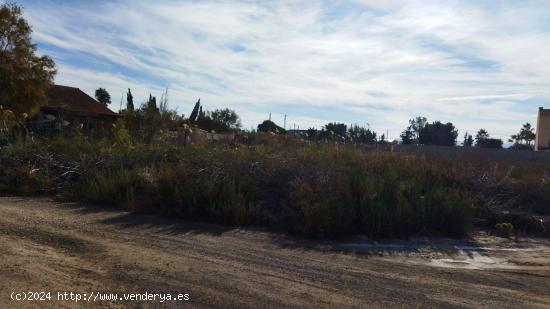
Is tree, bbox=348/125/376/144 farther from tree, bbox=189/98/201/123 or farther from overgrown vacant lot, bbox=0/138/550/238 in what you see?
tree, bbox=189/98/201/123

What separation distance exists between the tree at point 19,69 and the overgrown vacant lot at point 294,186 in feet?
60.4

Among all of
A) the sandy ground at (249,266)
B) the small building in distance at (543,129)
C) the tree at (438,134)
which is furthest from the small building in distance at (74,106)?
the small building in distance at (543,129)

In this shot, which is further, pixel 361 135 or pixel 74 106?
pixel 74 106

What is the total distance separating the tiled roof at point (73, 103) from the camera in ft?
135

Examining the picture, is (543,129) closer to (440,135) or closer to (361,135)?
(440,135)

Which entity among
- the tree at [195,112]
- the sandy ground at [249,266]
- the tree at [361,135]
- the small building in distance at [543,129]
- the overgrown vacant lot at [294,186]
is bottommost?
the sandy ground at [249,266]

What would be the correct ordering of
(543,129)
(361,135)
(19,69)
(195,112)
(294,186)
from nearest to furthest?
(294,186)
(361,135)
(19,69)
(195,112)
(543,129)

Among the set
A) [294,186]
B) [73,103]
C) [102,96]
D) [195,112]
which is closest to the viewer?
[294,186]

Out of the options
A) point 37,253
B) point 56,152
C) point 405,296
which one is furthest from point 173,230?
point 56,152

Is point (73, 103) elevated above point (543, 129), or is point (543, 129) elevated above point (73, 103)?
point (543, 129)

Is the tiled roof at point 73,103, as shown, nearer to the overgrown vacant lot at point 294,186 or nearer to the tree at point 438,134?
the tree at point 438,134

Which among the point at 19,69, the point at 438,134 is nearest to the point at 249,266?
the point at 19,69

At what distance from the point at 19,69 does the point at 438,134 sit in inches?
1241

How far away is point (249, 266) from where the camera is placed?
6828mm
